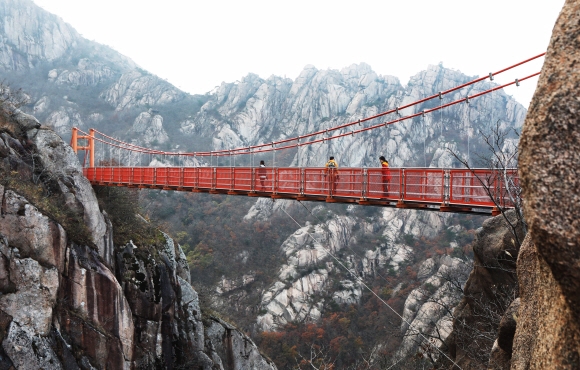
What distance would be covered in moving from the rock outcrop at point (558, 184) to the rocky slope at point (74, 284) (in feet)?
29.6

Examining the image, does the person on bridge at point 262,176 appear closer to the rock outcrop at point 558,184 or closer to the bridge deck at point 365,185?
the bridge deck at point 365,185

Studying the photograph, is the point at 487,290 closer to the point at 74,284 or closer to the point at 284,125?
the point at 74,284

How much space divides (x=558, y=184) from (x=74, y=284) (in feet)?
34.7

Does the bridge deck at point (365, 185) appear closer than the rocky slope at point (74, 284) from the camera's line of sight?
Yes

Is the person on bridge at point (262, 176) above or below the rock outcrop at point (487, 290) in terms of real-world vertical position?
above

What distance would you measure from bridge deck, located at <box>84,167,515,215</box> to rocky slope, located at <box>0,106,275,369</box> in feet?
10.1

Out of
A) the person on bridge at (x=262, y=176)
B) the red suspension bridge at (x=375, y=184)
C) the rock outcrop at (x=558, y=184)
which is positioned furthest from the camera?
the person on bridge at (x=262, y=176)

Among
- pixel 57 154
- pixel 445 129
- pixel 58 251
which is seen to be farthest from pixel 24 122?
pixel 445 129

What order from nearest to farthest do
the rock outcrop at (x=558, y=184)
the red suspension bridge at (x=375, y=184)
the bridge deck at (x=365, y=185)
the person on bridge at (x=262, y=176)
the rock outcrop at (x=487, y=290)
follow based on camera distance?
the rock outcrop at (x=558, y=184) → the red suspension bridge at (x=375, y=184) → the bridge deck at (x=365, y=185) → the rock outcrop at (x=487, y=290) → the person on bridge at (x=262, y=176)

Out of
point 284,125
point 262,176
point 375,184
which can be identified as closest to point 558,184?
point 375,184

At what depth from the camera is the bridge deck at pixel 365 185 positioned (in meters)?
6.48

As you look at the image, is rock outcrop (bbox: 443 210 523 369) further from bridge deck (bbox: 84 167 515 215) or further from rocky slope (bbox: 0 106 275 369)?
rocky slope (bbox: 0 106 275 369)

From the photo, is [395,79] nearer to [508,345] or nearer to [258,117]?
[258,117]

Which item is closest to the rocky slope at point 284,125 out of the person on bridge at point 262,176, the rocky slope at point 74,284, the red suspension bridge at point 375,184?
the rocky slope at point 74,284
